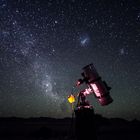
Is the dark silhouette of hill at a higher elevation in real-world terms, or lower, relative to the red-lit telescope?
higher

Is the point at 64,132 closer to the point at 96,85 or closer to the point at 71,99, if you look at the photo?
the point at 71,99

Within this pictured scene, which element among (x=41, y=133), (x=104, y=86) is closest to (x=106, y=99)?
(x=104, y=86)

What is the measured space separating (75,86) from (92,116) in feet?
5.08

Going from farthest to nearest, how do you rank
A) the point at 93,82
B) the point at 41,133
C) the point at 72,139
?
the point at 41,133 → the point at 72,139 → the point at 93,82

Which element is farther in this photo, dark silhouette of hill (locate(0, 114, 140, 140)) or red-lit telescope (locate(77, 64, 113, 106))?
dark silhouette of hill (locate(0, 114, 140, 140))

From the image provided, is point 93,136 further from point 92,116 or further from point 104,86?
point 104,86

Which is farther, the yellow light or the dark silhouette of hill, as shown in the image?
the dark silhouette of hill

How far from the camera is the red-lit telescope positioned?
8016 mm

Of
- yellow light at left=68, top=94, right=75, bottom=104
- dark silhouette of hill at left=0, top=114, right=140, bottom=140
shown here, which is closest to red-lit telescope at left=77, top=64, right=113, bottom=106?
yellow light at left=68, top=94, right=75, bottom=104

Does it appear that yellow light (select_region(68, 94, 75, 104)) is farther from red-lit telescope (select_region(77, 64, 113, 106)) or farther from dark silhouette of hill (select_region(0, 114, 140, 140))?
dark silhouette of hill (select_region(0, 114, 140, 140))

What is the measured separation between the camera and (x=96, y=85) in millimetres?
8016

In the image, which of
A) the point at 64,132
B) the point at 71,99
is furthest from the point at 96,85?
the point at 64,132

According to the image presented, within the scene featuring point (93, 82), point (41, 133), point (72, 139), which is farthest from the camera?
point (41, 133)

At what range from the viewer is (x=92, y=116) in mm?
7418
